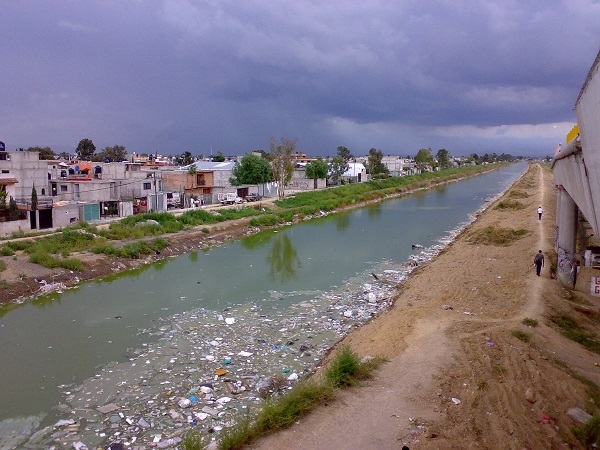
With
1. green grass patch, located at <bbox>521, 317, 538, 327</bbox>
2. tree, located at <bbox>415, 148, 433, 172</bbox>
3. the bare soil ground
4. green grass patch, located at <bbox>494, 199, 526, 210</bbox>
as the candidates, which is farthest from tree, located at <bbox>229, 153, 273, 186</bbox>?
tree, located at <bbox>415, 148, 433, 172</bbox>

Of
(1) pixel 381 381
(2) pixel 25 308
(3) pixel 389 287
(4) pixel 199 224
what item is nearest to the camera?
(1) pixel 381 381

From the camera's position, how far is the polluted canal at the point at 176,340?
870cm

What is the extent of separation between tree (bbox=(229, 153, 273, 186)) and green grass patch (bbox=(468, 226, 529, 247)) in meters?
24.4

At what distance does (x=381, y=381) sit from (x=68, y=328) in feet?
31.6

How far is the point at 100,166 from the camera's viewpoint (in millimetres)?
36688

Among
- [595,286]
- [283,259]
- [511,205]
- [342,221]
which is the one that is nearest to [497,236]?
[595,286]

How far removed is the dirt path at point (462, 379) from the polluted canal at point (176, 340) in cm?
186

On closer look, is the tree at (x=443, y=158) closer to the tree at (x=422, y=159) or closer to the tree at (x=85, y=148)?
the tree at (x=422, y=159)

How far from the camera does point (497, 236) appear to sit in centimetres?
2403

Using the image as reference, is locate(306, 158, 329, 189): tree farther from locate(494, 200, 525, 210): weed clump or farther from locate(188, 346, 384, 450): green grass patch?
locate(188, 346, 384, 450): green grass patch

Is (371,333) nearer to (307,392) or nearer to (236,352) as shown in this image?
(236,352)

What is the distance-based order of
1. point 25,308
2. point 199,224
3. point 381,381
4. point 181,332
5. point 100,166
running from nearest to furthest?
point 381,381 < point 181,332 < point 25,308 < point 199,224 < point 100,166

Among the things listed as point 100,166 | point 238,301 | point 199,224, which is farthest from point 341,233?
point 100,166

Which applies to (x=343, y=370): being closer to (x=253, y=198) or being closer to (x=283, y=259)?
(x=283, y=259)
